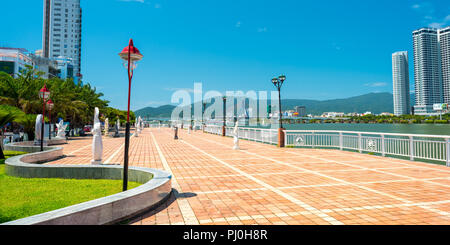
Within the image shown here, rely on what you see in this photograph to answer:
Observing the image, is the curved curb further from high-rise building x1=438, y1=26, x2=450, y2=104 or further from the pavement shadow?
high-rise building x1=438, y1=26, x2=450, y2=104

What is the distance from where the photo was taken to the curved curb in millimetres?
3144

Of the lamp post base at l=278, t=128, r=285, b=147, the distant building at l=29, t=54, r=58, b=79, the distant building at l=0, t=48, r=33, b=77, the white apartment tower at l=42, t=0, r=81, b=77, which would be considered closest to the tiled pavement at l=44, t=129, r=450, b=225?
the lamp post base at l=278, t=128, r=285, b=147

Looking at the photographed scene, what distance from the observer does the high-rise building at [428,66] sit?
181875 mm

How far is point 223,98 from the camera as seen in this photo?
3212cm

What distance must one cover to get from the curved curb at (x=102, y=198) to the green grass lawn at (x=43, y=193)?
25cm

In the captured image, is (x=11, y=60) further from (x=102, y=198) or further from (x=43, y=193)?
(x=102, y=198)

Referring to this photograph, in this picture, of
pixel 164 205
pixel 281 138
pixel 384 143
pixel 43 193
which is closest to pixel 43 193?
pixel 43 193

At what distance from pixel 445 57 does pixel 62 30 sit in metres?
230

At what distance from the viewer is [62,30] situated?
124 meters

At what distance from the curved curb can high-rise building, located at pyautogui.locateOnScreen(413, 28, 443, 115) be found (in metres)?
221

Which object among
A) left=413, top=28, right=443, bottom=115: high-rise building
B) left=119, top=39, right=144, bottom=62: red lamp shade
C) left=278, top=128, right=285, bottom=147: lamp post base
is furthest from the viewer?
left=413, top=28, right=443, bottom=115: high-rise building
